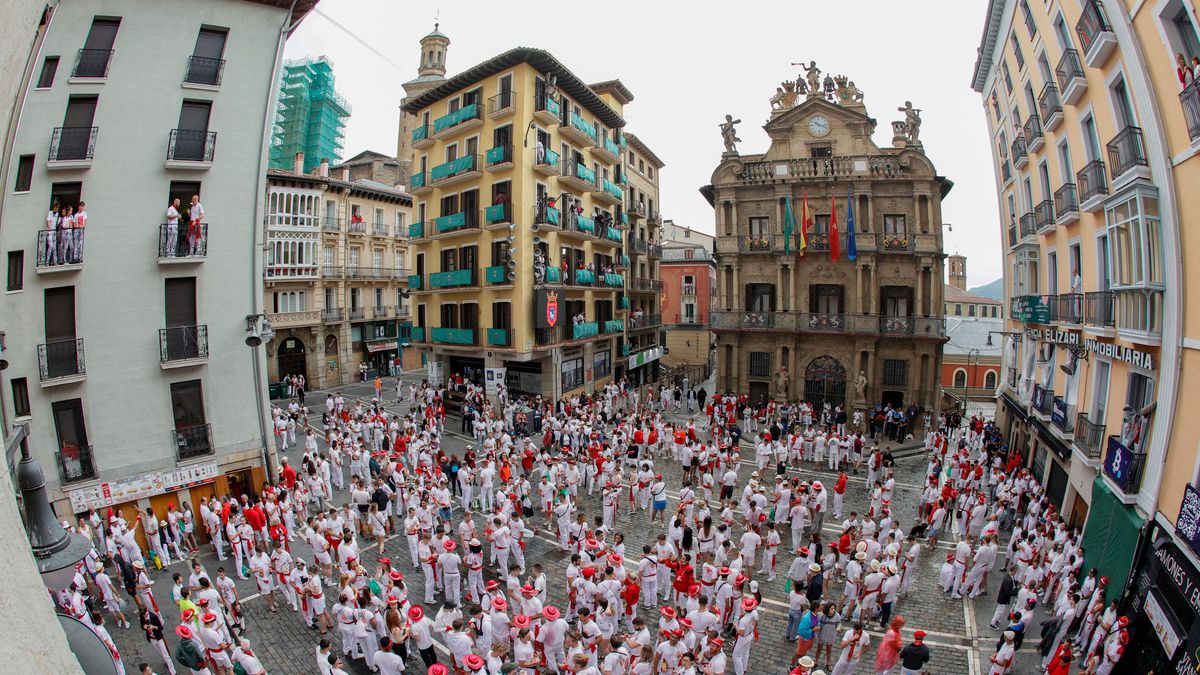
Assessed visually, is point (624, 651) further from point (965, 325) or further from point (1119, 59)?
point (965, 325)

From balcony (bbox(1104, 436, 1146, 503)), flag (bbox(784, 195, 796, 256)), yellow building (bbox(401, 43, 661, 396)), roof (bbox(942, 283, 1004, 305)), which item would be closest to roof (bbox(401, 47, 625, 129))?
yellow building (bbox(401, 43, 661, 396))

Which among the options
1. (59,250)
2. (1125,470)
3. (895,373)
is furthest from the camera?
(895,373)

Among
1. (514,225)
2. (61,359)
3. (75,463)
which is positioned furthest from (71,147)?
(514,225)

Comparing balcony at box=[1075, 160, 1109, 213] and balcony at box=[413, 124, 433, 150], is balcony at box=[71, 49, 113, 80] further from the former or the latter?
balcony at box=[1075, 160, 1109, 213]

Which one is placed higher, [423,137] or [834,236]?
[423,137]

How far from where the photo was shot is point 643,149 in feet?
149

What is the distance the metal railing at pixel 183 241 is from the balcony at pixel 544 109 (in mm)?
18040

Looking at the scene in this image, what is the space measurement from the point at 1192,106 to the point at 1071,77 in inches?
251

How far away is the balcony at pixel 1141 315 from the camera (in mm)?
11680

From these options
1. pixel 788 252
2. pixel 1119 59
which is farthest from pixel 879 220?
pixel 1119 59

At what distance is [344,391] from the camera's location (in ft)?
128

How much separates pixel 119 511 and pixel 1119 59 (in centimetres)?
2769

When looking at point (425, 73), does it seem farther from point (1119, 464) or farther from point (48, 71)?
point (1119, 464)

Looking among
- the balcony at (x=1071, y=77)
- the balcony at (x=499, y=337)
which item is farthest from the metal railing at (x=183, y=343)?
the balcony at (x=1071, y=77)
